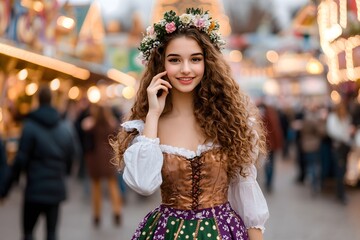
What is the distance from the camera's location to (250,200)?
10.7 ft

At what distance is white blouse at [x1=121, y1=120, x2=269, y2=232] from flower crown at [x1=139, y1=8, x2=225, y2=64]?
418 mm

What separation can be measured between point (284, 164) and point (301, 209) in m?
8.32

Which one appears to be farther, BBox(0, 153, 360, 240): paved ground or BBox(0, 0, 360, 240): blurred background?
BBox(0, 0, 360, 240): blurred background

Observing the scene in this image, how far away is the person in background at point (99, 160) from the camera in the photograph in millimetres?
8945

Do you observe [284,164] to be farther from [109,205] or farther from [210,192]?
[210,192]

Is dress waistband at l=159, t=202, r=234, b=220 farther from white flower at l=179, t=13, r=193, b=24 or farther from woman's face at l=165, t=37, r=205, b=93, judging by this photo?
white flower at l=179, t=13, r=193, b=24

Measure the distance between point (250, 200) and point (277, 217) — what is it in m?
6.20

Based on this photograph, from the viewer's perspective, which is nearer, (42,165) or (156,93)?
(156,93)

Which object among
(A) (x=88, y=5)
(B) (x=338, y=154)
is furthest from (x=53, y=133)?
(A) (x=88, y=5)

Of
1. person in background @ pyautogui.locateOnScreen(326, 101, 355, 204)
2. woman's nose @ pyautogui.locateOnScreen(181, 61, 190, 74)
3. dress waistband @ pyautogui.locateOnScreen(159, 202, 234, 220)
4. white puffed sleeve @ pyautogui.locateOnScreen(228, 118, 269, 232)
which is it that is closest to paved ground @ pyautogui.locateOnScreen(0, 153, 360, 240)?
person in background @ pyautogui.locateOnScreen(326, 101, 355, 204)

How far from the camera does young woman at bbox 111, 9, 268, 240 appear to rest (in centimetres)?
314

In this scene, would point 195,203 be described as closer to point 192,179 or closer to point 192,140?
point 192,179

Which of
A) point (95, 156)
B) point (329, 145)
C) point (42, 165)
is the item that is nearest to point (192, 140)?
point (42, 165)

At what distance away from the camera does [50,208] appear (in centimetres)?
623
